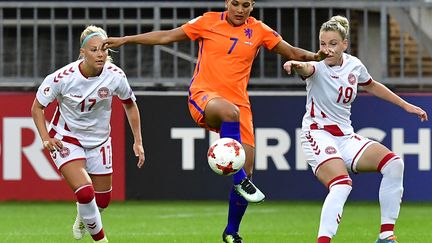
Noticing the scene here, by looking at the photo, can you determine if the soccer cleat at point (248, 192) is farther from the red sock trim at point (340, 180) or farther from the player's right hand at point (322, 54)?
the player's right hand at point (322, 54)

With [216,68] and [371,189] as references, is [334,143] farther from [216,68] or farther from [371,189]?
[371,189]

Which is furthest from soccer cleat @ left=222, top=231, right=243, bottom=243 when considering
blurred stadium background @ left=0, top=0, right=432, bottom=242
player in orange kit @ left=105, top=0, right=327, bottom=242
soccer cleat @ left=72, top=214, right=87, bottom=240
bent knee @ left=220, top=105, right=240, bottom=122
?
blurred stadium background @ left=0, top=0, right=432, bottom=242

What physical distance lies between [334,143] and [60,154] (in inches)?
93.4

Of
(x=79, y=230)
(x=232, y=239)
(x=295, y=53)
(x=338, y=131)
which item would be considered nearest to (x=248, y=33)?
(x=295, y=53)

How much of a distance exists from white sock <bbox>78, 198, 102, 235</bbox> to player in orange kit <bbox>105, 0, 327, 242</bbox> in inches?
44.0

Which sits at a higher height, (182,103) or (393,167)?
(182,103)

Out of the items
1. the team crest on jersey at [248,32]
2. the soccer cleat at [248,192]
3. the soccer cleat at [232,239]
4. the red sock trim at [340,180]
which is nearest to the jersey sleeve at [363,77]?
the team crest on jersey at [248,32]

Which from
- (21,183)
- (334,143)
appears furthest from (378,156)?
(21,183)

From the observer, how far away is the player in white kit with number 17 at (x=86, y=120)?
412 inches

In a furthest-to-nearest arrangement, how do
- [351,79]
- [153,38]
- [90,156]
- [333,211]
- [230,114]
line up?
[90,156], [153,38], [351,79], [230,114], [333,211]

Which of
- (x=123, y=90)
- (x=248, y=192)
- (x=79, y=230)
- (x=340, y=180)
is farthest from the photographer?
(x=79, y=230)

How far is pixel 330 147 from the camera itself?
391 inches

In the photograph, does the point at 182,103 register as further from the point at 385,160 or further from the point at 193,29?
the point at 385,160

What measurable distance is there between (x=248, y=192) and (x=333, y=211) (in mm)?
714
